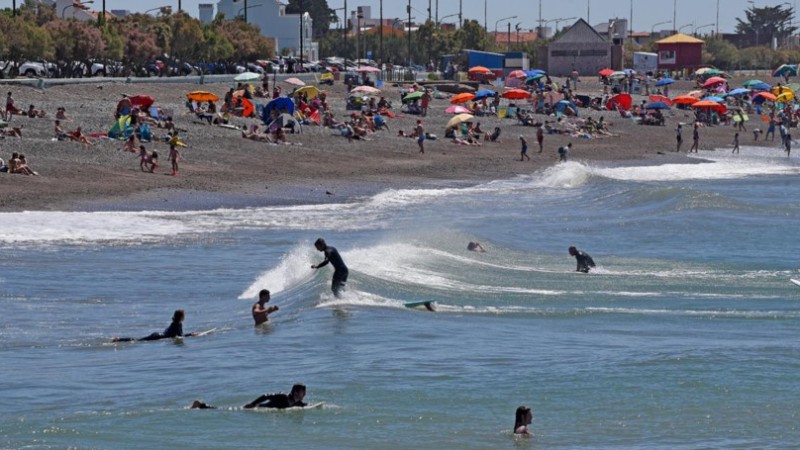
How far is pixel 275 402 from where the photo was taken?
1324cm

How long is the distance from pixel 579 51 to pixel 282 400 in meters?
90.8

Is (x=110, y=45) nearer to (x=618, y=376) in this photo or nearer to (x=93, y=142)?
(x=93, y=142)

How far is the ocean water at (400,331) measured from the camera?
42.1ft

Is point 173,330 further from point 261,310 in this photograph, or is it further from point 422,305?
point 422,305

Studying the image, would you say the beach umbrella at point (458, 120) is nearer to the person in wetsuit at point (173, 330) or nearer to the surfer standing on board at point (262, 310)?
the surfer standing on board at point (262, 310)

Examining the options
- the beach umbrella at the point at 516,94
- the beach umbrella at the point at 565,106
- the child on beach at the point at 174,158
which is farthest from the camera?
the beach umbrella at the point at 565,106

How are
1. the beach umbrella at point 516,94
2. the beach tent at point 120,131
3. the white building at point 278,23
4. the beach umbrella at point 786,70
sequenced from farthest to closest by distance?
the white building at point 278,23, the beach umbrella at point 786,70, the beach umbrella at point 516,94, the beach tent at point 120,131

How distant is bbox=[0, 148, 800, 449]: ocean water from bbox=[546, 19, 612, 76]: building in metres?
71.0

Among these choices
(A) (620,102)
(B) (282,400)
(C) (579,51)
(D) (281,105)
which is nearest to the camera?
(B) (282,400)

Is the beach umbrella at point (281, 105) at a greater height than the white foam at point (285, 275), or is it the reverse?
the beach umbrella at point (281, 105)

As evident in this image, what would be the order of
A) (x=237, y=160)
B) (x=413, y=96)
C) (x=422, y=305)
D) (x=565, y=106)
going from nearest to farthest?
1. (x=422, y=305)
2. (x=237, y=160)
3. (x=413, y=96)
4. (x=565, y=106)

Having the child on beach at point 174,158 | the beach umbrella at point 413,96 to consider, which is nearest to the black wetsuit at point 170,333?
the child on beach at point 174,158

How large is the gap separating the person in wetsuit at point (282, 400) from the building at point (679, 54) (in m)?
101

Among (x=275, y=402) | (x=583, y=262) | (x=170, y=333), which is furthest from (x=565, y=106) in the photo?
(x=275, y=402)
